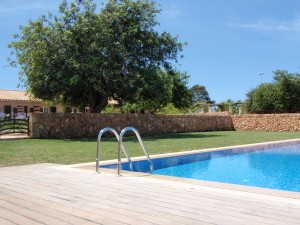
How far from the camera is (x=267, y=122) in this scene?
30.6m

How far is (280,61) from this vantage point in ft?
130

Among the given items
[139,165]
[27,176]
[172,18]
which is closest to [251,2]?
[172,18]

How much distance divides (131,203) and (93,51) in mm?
15630

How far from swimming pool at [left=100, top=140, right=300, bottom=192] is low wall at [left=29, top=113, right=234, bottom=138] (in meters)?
10.7

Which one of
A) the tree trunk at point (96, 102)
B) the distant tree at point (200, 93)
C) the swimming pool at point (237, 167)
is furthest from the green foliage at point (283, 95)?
the distant tree at point (200, 93)

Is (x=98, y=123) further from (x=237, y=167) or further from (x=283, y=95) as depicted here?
(x=283, y=95)

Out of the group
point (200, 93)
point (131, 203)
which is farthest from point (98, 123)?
point (200, 93)

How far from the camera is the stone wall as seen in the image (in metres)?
29.2

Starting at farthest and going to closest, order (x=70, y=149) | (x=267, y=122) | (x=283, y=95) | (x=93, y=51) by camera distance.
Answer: (x=283, y=95)
(x=267, y=122)
(x=93, y=51)
(x=70, y=149)

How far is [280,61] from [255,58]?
17.9ft

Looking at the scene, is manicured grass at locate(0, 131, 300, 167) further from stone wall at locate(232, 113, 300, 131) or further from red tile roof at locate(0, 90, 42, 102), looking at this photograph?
red tile roof at locate(0, 90, 42, 102)

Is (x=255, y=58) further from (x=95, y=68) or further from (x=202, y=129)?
(x=95, y=68)

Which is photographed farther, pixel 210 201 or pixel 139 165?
pixel 139 165

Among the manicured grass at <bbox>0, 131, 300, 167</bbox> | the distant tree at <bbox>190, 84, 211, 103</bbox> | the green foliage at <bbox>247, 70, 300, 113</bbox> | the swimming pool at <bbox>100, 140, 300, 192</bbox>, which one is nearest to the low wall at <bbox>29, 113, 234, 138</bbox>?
the manicured grass at <bbox>0, 131, 300, 167</bbox>
